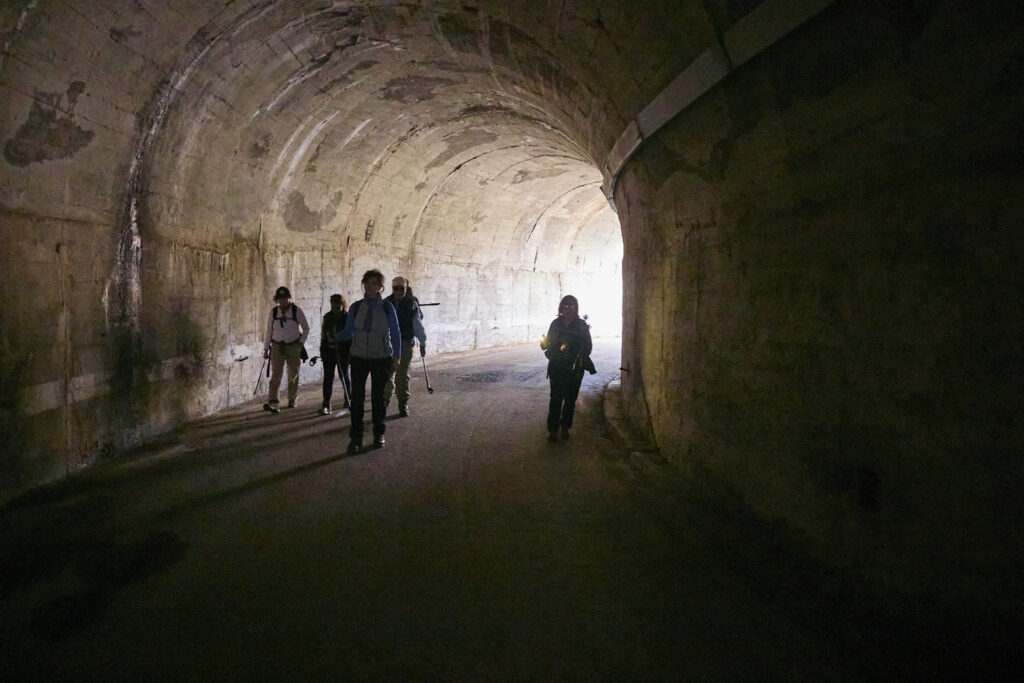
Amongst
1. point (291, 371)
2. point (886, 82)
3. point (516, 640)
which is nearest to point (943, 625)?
point (516, 640)

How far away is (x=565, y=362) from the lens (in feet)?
22.0

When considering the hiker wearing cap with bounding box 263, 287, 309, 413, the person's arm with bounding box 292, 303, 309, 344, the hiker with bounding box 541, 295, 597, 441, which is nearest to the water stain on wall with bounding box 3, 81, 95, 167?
the hiker wearing cap with bounding box 263, 287, 309, 413

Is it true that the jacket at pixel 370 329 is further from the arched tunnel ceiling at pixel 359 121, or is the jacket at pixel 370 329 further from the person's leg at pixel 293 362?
the arched tunnel ceiling at pixel 359 121

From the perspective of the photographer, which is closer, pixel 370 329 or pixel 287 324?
pixel 370 329

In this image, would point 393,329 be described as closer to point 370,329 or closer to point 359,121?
point 370,329

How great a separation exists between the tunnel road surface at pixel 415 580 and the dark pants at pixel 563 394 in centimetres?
97

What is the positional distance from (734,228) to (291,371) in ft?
20.9

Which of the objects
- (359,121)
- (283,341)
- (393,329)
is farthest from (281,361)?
(359,121)

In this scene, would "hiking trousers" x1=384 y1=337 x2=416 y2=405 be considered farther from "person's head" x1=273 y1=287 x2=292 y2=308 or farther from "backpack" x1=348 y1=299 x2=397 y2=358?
"person's head" x1=273 y1=287 x2=292 y2=308

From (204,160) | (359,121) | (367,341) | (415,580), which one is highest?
(359,121)

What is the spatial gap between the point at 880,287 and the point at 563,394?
4.13 meters

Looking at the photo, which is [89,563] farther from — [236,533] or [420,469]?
[420,469]

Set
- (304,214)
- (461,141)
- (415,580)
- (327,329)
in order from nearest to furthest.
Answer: (415,580), (327,329), (304,214), (461,141)

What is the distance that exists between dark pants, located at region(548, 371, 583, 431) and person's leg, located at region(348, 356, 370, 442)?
2014 mm
